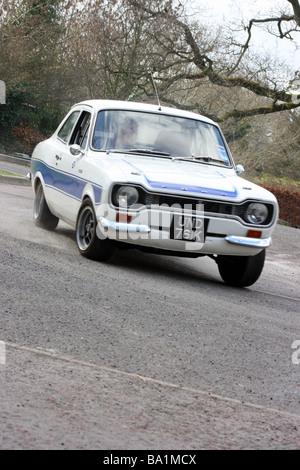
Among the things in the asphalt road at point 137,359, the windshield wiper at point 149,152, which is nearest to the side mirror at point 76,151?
the windshield wiper at point 149,152

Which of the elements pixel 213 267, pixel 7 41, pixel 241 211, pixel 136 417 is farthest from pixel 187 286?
pixel 7 41

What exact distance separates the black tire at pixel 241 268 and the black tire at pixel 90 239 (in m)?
1.28

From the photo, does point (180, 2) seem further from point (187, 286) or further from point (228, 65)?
point (187, 286)

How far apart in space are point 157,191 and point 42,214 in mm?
3174

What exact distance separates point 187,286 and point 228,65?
68.8ft

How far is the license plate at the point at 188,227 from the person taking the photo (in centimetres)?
774

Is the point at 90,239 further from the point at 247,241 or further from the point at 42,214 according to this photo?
the point at 42,214

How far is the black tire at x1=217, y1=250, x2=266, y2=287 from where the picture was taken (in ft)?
27.5

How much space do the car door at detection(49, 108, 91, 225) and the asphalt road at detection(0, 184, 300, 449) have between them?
73 centimetres

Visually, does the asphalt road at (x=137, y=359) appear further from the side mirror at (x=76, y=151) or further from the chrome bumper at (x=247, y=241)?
the side mirror at (x=76, y=151)

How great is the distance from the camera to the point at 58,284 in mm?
6625

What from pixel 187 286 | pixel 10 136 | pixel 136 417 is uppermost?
pixel 136 417

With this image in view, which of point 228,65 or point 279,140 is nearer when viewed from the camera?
point 228,65
